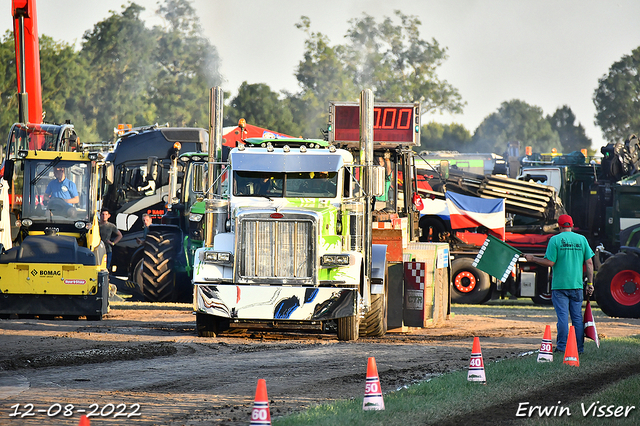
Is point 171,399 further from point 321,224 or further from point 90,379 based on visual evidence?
point 321,224

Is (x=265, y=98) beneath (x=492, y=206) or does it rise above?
above

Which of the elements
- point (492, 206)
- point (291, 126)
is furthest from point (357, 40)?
point (492, 206)

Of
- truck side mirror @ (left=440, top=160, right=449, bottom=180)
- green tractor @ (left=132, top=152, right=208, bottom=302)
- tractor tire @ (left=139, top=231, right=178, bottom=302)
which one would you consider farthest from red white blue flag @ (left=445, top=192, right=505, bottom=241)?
tractor tire @ (left=139, top=231, right=178, bottom=302)

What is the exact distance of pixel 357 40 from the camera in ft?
230

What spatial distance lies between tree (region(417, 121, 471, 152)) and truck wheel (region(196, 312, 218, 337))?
7971 cm

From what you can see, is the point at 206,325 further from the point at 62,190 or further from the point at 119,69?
the point at 119,69

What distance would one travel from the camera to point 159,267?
1981cm

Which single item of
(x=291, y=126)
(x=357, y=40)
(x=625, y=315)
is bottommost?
(x=625, y=315)

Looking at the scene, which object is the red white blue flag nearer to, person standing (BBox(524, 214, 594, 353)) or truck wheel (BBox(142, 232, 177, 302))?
truck wheel (BBox(142, 232, 177, 302))

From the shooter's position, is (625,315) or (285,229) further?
(625,315)

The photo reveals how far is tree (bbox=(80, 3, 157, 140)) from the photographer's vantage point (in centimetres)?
6912

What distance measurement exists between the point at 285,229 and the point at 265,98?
5175 cm

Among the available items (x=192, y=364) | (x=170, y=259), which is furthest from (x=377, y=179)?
(x=170, y=259)

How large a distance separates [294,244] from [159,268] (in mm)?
7066
